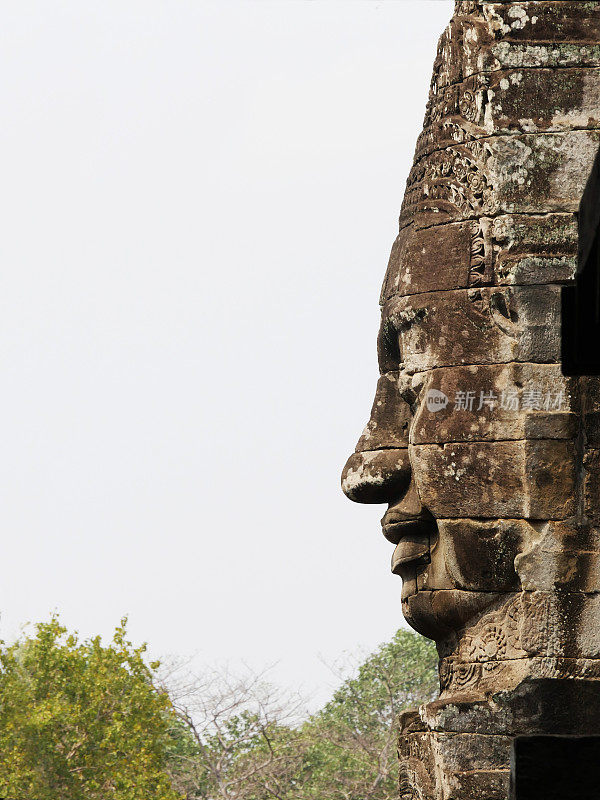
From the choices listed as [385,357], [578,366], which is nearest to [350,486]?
[385,357]

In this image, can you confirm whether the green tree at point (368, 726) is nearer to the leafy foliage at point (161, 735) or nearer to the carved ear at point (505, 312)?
the leafy foliage at point (161, 735)

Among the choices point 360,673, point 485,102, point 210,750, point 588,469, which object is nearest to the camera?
point 588,469

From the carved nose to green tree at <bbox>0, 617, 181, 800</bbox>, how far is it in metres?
14.4

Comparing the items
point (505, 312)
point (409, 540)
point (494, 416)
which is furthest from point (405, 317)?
point (409, 540)

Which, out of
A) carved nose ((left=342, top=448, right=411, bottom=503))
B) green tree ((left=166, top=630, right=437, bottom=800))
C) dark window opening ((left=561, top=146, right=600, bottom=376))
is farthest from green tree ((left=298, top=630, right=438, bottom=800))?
dark window opening ((left=561, top=146, right=600, bottom=376))

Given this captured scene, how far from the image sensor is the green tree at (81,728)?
20734 millimetres

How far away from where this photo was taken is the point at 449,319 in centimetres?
675

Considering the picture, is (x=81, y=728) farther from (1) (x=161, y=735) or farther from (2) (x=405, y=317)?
(2) (x=405, y=317)

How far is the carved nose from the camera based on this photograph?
6.93 meters

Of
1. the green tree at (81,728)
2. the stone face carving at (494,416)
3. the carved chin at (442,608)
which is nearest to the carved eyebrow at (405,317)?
the stone face carving at (494,416)

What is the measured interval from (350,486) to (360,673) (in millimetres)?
20979

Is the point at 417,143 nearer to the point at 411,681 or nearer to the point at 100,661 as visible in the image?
the point at 100,661

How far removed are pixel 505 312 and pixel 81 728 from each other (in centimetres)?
1615

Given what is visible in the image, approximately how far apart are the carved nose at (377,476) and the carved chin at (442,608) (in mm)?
511
